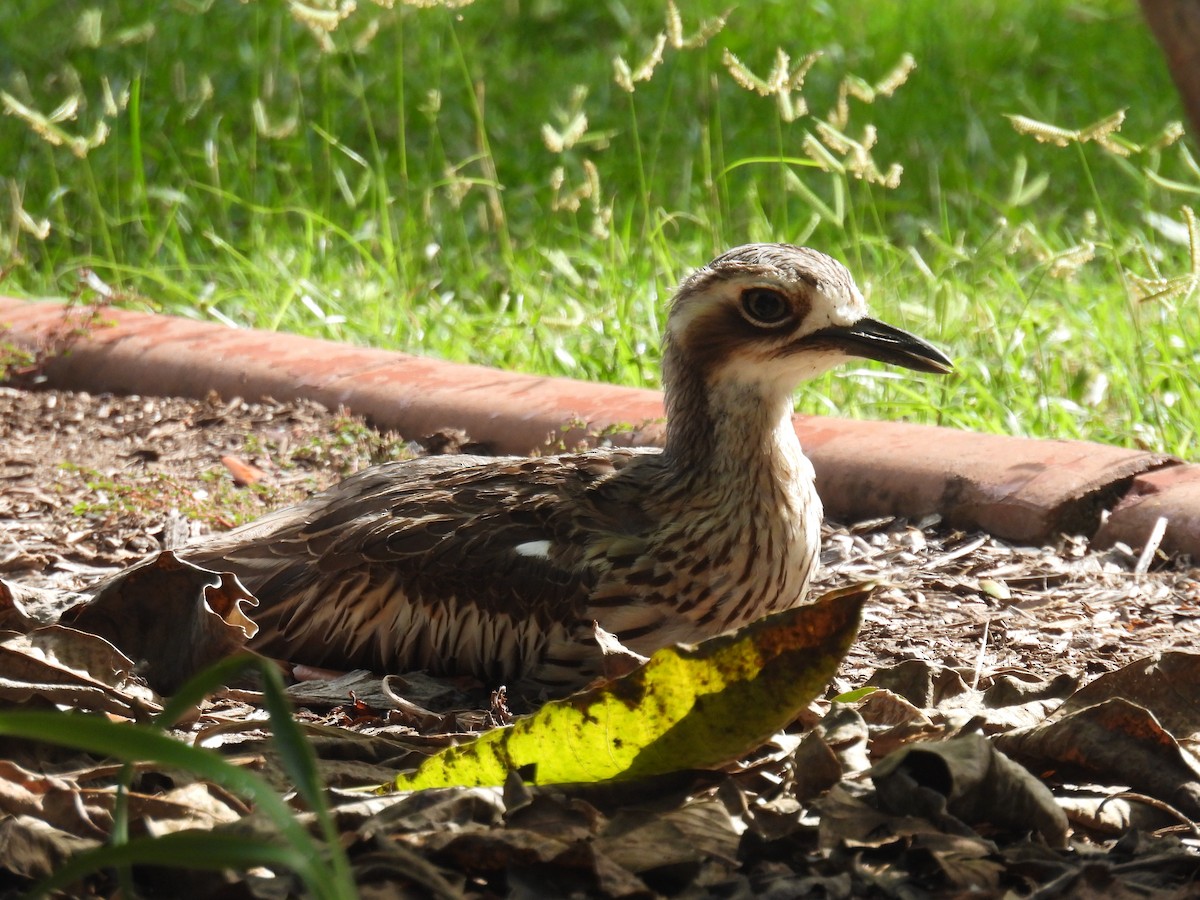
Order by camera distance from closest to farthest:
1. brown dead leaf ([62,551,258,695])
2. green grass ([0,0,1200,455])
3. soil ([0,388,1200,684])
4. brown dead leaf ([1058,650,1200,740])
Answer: brown dead leaf ([1058,650,1200,740])
brown dead leaf ([62,551,258,695])
soil ([0,388,1200,684])
green grass ([0,0,1200,455])

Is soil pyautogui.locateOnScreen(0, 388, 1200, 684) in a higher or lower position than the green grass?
lower

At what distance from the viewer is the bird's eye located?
3252mm

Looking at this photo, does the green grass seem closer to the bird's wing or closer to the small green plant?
the bird's wing

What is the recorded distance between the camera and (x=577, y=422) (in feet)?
14.0

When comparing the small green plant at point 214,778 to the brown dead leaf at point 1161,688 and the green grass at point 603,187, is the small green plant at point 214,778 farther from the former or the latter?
the green grass at point 603,187

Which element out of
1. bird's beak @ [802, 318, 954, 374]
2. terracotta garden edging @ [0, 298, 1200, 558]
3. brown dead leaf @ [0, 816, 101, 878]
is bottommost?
brown dead leaf @ [0, 816, 101, 878]

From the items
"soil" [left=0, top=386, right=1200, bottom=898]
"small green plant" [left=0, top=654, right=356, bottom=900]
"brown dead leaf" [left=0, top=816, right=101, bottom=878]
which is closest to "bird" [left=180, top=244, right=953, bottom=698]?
"soil" [left=0, top=386, right=1200, bottom=898]

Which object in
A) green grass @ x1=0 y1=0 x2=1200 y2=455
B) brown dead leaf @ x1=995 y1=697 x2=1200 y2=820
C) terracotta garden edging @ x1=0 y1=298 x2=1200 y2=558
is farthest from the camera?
green grass @ x1=0 y1=0 x2=1200 y2=455

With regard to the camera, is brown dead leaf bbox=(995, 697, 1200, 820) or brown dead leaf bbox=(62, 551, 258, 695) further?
brown dead leaf bbox=(62, 551, 258, 695)

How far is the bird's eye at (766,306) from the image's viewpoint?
325cm

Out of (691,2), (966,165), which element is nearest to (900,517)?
(966,165)

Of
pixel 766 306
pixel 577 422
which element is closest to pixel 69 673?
pixel 766 306

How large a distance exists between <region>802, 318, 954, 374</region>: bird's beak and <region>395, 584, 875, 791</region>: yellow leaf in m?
1.15

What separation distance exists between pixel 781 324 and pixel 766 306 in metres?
0.05
